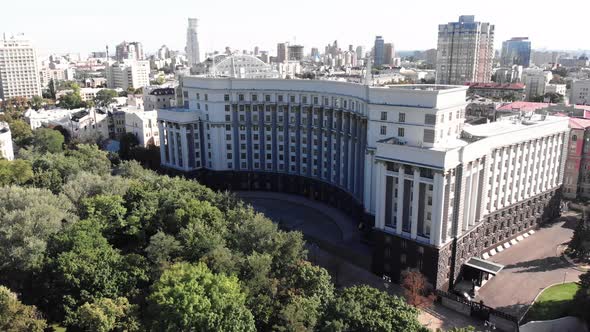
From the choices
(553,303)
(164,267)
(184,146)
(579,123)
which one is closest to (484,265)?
(553,303)

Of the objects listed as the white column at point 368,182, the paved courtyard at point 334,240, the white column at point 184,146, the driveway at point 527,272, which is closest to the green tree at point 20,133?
the white column at point 184,146

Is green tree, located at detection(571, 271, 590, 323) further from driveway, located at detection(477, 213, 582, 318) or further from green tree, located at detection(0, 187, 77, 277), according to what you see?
green tree, located at detection(0, 187, 77, 277)

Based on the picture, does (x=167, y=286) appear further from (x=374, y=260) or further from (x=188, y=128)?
(x=188, y=128)

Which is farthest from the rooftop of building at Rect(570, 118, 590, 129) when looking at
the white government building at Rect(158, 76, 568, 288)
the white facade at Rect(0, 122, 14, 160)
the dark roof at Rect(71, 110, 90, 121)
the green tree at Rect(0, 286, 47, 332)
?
the dark roof at Rect(71, 110, 90, 121)

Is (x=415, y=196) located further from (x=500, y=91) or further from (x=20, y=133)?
(x=500, y=91)

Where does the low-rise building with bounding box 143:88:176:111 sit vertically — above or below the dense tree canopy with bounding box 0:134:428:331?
above
